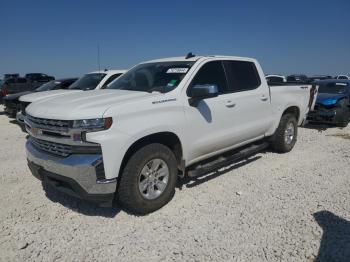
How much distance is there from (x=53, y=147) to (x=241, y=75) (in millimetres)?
3266

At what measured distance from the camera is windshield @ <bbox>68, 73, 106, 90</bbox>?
953cm

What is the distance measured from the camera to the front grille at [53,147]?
360cm

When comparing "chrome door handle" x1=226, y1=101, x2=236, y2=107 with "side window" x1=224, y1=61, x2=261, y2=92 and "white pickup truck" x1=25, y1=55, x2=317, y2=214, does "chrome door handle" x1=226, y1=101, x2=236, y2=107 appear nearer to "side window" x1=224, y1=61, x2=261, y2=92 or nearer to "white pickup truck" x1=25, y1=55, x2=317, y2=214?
"white pickup truck" x1=25, y1=55, x2=317, y2=214

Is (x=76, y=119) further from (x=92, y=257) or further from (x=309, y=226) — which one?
(x=309, y=226)

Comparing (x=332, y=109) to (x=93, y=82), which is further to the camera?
(x=332, y=109)

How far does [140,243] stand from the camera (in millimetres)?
3412

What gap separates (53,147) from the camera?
3.77 m

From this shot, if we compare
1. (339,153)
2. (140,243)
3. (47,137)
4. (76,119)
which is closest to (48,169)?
(47,137)

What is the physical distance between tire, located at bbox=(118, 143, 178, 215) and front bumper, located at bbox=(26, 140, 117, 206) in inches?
8.2

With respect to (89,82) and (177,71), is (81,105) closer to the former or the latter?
(177,71)

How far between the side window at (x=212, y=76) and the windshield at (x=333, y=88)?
7475mm

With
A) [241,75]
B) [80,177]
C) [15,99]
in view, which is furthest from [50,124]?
[15,99]

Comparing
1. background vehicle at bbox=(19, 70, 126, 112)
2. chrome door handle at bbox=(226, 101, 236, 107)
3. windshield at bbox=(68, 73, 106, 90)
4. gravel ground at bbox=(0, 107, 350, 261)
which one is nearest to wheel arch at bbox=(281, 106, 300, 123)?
gravel ground at bbox=(0, 107, 350, 261)

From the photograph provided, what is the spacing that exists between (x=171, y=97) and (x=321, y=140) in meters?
5.50
